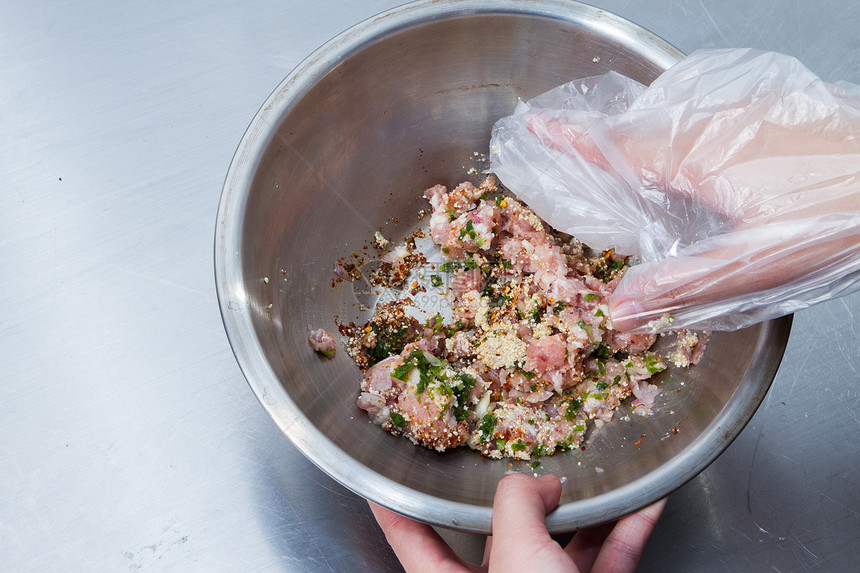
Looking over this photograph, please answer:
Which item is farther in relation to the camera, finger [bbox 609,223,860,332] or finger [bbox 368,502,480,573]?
finger [bbox 368,502,480,573]

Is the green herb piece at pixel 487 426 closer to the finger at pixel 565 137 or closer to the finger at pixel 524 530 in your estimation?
the finger at pixel 524 530

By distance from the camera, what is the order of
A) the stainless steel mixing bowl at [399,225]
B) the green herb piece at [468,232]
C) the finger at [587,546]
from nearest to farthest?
1. the stainless steel mixing bowl at [399,225]
2. the finger at [587,546]
3. the green herb piece at [468,232]

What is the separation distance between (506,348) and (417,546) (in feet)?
1.29

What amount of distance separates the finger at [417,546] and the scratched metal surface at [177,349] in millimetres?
213

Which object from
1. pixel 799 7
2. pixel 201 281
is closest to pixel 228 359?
pixel 201 281

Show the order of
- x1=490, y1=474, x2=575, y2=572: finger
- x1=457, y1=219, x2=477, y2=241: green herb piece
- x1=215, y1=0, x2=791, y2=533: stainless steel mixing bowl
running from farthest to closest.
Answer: x1=457, y1=219, x2=477, y2=241: green herb piece < x1=215, y1=0, x2=791, y2=533: stainless steel mixing bowl < x1=490, y1=474, x2=575, y2=572: finger

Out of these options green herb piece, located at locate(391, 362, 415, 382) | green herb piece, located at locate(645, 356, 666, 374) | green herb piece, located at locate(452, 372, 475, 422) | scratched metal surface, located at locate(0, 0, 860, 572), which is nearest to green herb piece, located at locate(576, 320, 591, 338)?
green herb piece, located at locate(645, 356, 666, 374)

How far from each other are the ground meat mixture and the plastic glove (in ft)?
0.38

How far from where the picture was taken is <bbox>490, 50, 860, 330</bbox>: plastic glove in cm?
91

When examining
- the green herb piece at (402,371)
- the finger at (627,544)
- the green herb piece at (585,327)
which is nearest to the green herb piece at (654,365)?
the green herb piece at (585,327)

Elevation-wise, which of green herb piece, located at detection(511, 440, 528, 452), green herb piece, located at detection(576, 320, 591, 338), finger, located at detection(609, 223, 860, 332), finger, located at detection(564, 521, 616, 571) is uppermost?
finger, located at detection(609, 223, 860, 332)

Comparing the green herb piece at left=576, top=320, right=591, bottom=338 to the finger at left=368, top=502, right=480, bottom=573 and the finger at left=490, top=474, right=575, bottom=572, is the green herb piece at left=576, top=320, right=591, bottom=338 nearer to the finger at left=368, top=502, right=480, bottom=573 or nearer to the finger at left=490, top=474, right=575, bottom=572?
the finger at left=490, top=474, right=575, bottom=572

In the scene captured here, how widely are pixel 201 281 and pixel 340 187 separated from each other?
0.42 metres

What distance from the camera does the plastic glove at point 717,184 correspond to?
0.91 m
